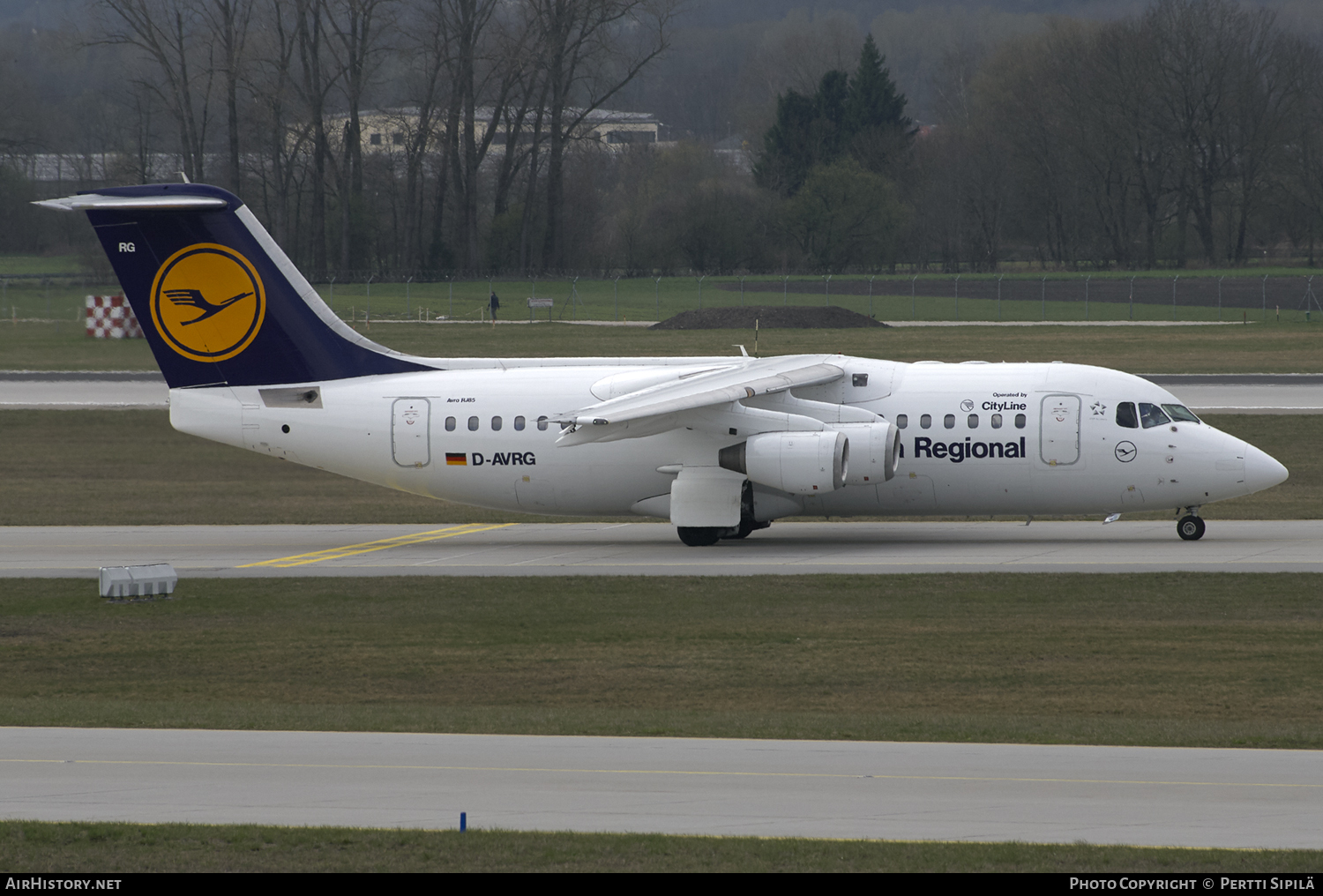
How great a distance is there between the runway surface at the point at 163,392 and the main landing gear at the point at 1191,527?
684 inches

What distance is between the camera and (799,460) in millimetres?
26062

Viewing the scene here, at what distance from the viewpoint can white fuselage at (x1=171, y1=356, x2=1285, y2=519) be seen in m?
26.9

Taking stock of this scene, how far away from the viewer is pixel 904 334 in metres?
75.5

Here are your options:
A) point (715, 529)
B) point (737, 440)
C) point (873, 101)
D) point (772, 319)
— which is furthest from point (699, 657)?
point (873, 101)

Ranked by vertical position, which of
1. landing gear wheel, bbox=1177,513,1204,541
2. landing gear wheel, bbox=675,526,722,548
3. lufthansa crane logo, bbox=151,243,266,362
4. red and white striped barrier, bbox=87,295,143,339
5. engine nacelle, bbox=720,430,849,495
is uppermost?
lufthansa crane logo, bbox=151,243,266,362

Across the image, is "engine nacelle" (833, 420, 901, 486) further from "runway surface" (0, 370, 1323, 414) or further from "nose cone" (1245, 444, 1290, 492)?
"runway surface" (0, 370, 1323, 414)

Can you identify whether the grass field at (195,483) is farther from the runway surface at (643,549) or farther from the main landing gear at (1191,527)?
the main landing gear at (1191,527)

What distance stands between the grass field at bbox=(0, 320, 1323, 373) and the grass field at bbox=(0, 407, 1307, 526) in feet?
17.6

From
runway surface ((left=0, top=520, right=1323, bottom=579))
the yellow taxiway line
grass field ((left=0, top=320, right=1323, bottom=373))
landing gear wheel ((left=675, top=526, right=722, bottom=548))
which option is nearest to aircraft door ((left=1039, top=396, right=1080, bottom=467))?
runway surface ((left=0, top=520, right=1323, bottom=579))

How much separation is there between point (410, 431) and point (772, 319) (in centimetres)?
5229

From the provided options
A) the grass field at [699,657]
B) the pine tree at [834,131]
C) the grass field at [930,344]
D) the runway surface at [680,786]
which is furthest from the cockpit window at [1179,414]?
the pine tree at [834,131]

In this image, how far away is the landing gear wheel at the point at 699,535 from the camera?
27.8 metres

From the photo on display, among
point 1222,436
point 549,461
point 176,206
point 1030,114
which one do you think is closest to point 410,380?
point 549,461
